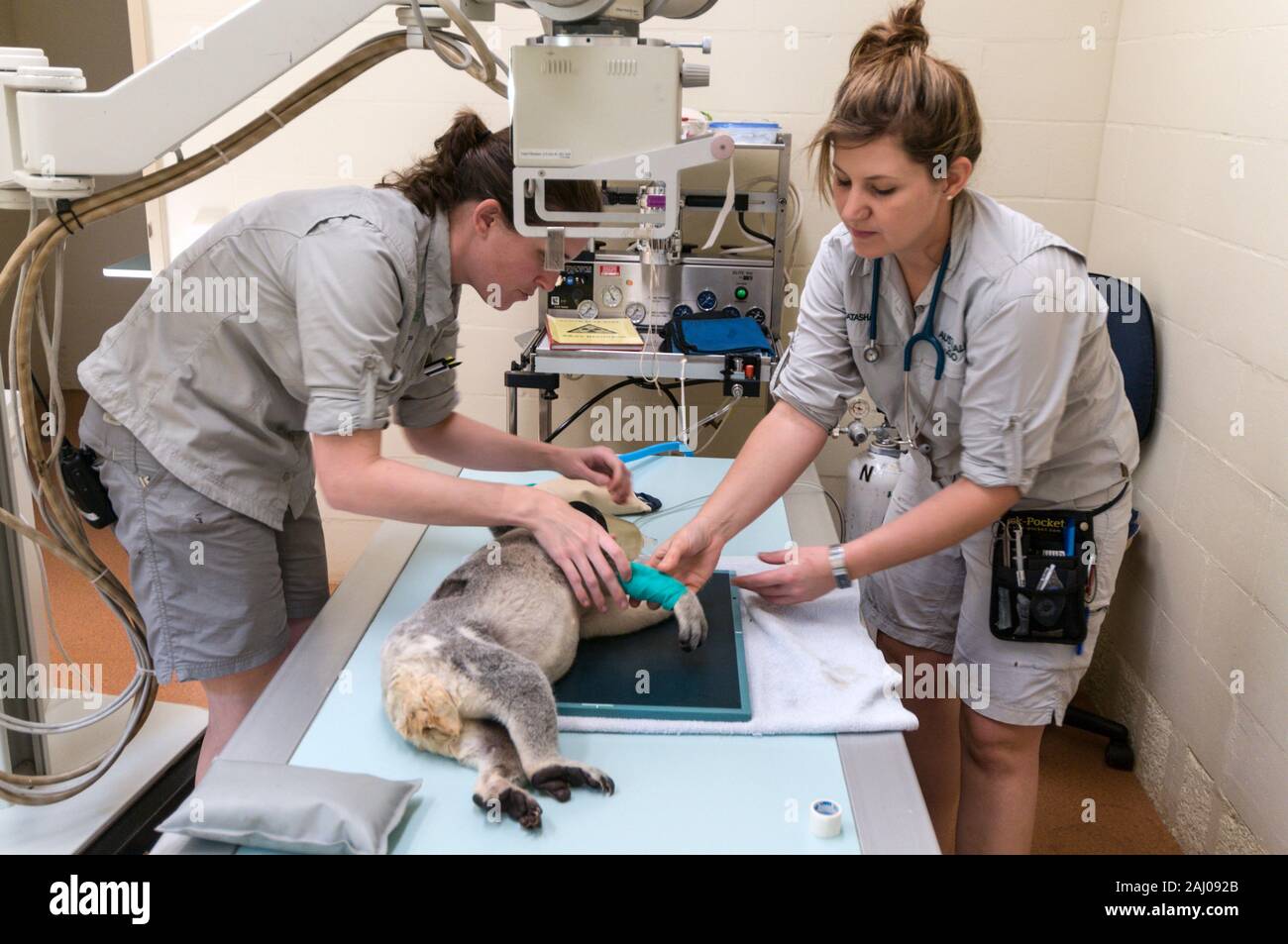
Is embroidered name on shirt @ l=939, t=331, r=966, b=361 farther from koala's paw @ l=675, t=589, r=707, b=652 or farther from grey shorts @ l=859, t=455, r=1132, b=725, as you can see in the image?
koala's paw @ l=675, t=589, r=707, b=652

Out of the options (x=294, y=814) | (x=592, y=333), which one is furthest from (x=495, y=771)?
(x=592, y=333)

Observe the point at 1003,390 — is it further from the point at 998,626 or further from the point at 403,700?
the point at 403,700

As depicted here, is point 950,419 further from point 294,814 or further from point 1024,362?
point 294,814

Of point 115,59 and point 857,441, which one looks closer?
point 857,441

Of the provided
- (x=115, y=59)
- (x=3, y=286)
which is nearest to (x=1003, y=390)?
(x=3, y=286)

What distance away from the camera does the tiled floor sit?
2.49m

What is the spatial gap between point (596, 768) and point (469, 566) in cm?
43

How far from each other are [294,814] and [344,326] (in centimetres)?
60

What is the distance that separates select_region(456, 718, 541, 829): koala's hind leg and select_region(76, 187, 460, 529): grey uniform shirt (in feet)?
1.38

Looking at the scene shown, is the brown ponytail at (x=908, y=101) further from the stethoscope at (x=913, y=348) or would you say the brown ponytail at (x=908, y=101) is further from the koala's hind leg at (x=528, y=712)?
the koala's hind leg at (x=528, y=712)

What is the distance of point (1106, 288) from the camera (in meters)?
2.76

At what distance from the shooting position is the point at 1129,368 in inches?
104
